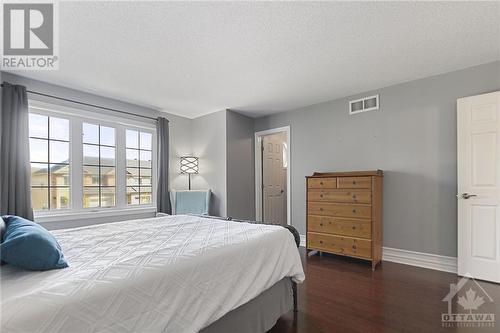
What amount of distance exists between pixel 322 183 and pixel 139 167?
3.07 m

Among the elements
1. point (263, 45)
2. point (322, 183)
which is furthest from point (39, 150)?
point (322, 183)

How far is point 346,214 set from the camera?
10.9 ft

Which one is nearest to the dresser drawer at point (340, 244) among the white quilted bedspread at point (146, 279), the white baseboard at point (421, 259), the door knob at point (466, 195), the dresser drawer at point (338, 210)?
the dresser drawer at point (338, 210)

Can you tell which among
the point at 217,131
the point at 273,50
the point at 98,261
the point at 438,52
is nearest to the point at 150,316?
the point at 98,261

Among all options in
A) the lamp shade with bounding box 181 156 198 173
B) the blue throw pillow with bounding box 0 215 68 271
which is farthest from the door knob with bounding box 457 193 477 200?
the lamp shade with bounding box 181 156 198 173

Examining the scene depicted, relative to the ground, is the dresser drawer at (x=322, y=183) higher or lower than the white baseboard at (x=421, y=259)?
higher

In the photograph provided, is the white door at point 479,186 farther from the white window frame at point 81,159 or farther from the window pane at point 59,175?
the window pane at point 59,175

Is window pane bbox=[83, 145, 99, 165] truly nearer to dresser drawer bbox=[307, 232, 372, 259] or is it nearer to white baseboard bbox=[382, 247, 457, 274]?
dresser drawer bbox=[307, 232, 372, 259]

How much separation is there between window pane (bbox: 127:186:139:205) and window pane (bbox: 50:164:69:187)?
0.87 meters

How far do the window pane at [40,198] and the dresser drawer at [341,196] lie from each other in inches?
143

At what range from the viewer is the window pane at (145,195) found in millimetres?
4219

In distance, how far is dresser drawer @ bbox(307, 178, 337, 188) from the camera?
11.3ft

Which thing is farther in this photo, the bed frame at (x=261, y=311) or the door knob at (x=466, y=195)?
the door knob at (x=466, y=195)

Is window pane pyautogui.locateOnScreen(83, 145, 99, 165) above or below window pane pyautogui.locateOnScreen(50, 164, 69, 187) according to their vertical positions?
above
